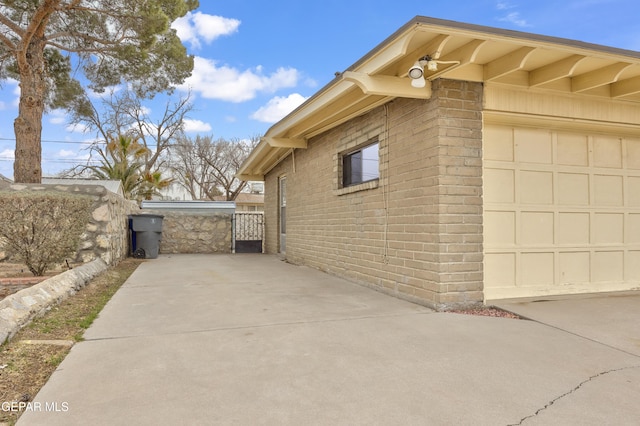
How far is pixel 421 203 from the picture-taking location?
15.7 feet

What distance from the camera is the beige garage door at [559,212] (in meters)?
4.94

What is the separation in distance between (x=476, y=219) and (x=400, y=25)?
7.39 ft

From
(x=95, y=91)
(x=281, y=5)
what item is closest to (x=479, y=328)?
(x=281, y=5)

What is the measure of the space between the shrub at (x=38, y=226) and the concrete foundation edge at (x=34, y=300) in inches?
17.1

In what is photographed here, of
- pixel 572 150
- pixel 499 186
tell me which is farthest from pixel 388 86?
pixel 572 150

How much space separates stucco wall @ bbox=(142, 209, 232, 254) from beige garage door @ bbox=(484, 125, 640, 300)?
1029 centimetres

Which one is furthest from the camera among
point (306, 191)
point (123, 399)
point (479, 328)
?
point (306, 191)

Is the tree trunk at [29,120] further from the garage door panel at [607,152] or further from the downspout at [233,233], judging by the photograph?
the garage door panel at [607,152]

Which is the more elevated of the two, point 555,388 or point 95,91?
point 95,91

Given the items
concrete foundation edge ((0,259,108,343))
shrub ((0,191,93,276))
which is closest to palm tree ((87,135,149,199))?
shrub ((0,191,93,276))

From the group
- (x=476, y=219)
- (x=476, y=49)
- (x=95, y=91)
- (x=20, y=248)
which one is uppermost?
(x=95, y=91)

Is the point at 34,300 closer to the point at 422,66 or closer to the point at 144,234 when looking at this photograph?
the point at 422,66

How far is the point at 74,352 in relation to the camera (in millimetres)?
3076

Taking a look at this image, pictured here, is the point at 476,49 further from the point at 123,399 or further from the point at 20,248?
the point at 20,248
